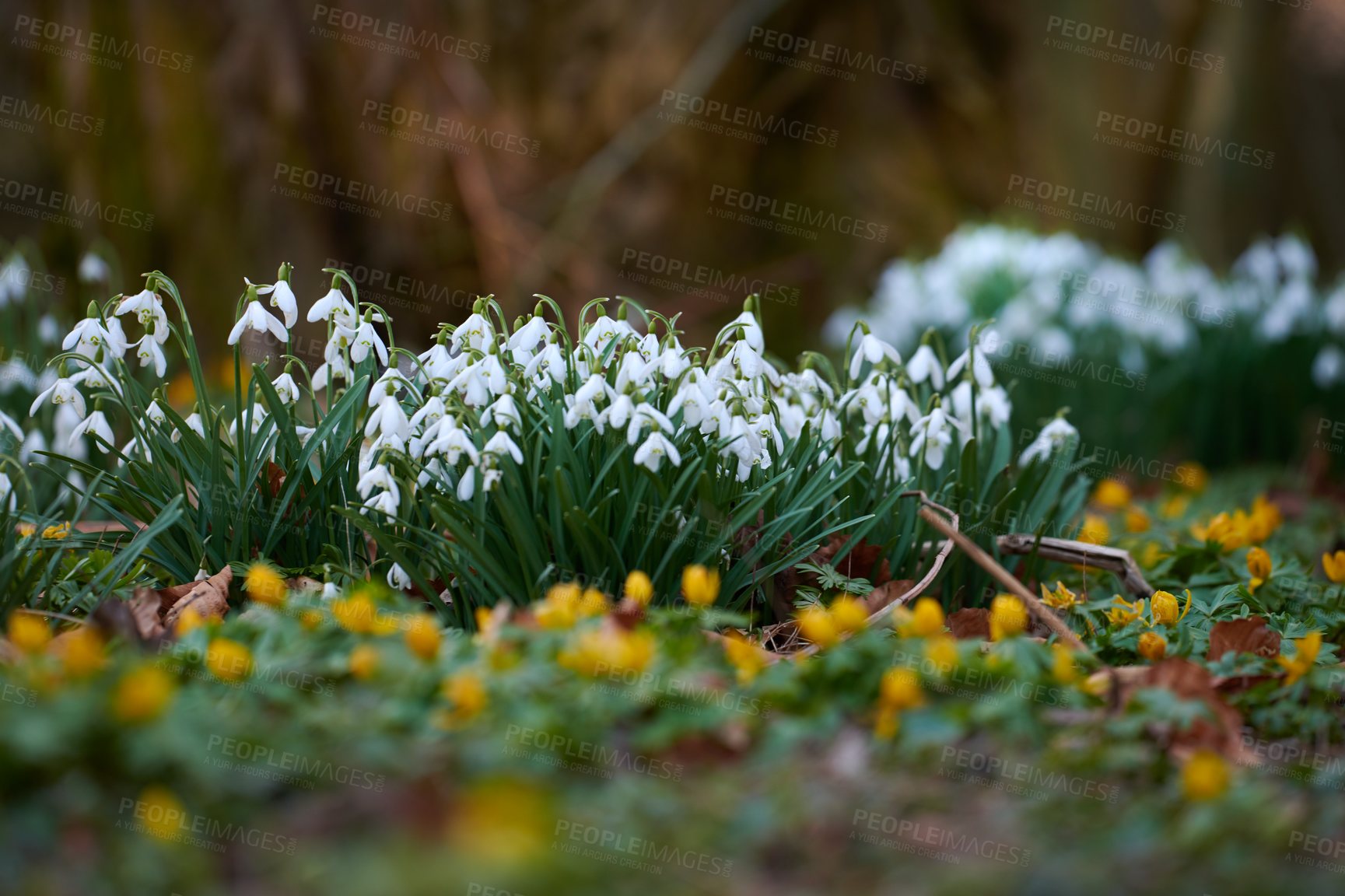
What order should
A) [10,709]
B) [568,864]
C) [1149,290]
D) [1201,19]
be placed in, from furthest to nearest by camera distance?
[1201,19] → [1149,290] → [10,709] → [568,864]

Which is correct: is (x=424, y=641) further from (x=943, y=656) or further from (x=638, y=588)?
(x=943, y=656)

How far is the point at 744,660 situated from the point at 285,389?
1245 mm

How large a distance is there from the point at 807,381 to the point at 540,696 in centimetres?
129

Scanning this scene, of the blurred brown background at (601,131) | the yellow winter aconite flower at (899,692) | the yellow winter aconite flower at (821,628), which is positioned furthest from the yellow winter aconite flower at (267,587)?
the blurred brown background at (601,131)

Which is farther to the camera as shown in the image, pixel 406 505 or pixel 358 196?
pixel 358 196

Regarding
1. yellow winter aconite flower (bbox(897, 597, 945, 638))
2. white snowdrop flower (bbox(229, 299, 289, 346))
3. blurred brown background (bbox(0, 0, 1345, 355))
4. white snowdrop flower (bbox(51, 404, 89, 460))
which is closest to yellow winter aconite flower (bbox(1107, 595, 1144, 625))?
yellow winter aconite flower (bbox(897, 597, 945, 638))

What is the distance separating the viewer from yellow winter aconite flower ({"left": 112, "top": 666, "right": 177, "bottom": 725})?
1354mm

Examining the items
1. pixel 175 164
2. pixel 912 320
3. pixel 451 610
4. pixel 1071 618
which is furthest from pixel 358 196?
pixel 1071 618

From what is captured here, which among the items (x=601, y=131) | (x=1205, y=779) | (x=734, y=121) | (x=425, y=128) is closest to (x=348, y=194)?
(x=425, y=128)

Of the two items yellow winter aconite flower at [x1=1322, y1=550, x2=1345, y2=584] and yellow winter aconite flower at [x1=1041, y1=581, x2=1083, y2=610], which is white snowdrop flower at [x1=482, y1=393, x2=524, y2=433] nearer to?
yellow winter aconite flower at [x1=1041, y1=581, x2=1083, y2=610]

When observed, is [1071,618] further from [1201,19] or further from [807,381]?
[1201,19]

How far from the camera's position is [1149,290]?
16.3ft

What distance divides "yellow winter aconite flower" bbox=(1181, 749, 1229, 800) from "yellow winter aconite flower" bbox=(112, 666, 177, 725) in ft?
4.43

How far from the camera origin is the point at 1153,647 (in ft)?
6.85
